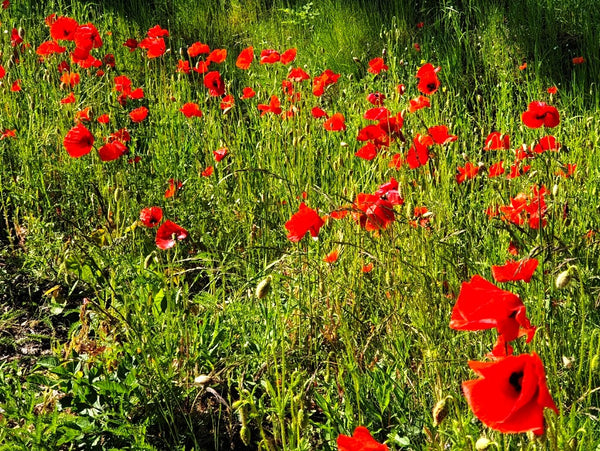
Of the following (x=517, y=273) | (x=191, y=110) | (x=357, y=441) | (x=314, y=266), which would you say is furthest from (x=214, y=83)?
(x=357, y=441)

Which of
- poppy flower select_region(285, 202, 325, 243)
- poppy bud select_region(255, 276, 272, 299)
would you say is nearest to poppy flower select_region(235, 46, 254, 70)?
poppy flower select_region(285, 202, 325, 243)

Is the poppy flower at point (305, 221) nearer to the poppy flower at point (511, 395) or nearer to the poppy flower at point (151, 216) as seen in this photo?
the poppy flower at point (151, 216)

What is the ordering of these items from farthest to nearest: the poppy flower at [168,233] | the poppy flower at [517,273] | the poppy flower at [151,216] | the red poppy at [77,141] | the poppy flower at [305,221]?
the red poppy at [77,141]
the poppy flower at [151,216]
the poppy flower at [168,233]
the poppy flower at [305,221]
the poppy flower at [517,273]

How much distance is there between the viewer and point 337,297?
6.88 ft

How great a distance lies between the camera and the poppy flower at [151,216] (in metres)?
2.26

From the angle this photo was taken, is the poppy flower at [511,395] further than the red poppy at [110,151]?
No

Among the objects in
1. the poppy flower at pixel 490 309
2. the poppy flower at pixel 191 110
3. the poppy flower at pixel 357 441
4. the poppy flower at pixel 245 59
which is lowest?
the poppy flower at pixel 357 441

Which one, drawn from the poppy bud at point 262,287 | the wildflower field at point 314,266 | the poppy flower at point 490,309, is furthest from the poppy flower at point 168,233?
the poppy flower at point 490,309

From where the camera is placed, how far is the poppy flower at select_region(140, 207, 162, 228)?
2.26 metres

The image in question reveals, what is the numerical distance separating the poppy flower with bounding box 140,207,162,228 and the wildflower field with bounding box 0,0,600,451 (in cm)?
4

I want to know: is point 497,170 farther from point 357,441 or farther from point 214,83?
point 357,441

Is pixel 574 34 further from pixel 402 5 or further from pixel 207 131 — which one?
pixel 207 131

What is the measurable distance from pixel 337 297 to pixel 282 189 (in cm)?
87

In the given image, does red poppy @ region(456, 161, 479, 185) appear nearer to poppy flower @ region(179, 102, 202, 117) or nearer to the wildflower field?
the wildflower field
